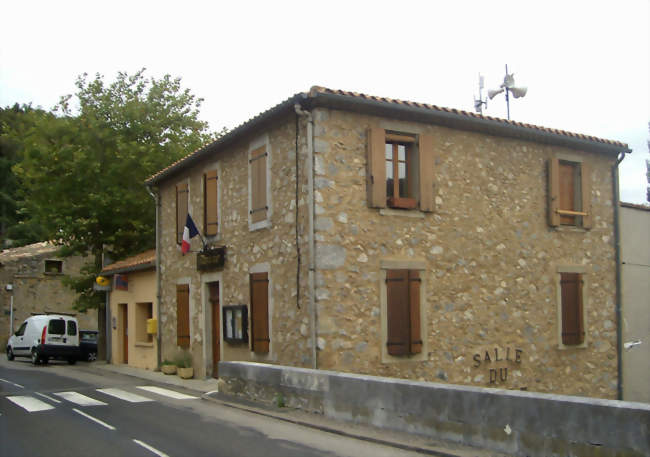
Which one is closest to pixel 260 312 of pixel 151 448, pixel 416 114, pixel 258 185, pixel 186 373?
pixel 258 185

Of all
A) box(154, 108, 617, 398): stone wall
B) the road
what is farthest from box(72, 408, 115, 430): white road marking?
box(154, 108, 617, 398): stone wall

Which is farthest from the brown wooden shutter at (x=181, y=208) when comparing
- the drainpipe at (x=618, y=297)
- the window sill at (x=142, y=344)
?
the drainpipe at (x=618, y=297)

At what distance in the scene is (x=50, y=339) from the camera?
22.9m

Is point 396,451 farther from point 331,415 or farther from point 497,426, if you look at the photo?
point 331,415

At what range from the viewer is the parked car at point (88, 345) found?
24823 millimetres

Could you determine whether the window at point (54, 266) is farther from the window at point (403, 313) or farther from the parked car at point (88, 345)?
the window at point (403, 313)

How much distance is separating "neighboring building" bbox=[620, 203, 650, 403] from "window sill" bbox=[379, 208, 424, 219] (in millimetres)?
6345

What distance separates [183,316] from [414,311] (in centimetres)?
713

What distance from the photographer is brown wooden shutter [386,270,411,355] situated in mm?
12148

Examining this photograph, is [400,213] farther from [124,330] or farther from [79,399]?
[124,330]

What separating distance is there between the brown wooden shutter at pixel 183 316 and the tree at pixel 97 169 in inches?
249

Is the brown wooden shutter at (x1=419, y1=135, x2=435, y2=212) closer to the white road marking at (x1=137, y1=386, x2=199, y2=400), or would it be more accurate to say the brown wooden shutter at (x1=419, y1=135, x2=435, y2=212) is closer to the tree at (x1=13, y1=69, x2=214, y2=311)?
the white road marking at (x1=137, y1=386, x2=199, y2=400)

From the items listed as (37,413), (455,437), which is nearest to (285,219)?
(37,413)

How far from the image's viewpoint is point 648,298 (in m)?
16.8
